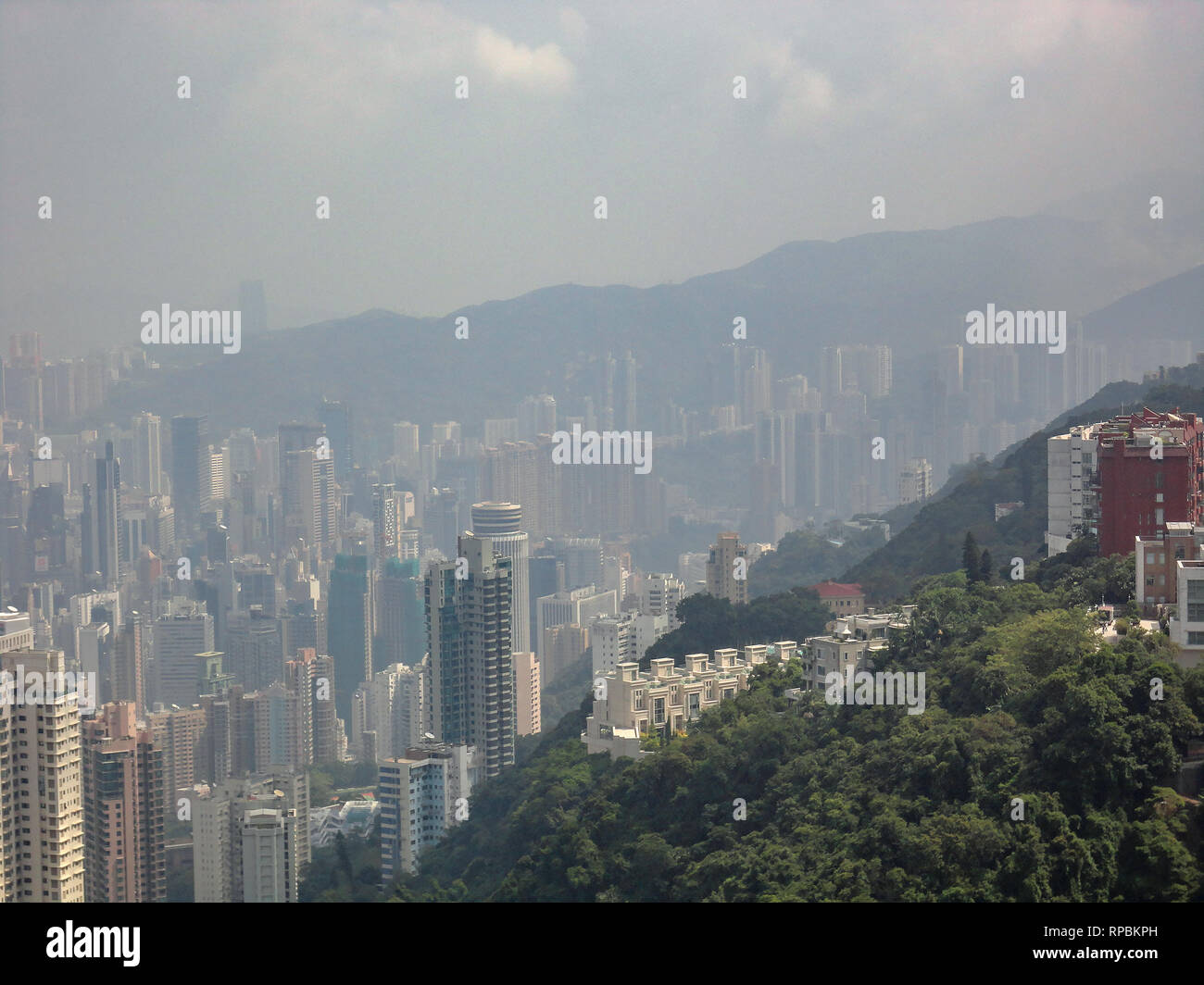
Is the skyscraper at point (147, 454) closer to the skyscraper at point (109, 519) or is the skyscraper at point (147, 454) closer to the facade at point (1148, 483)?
the skyscraper at point (109, 519)

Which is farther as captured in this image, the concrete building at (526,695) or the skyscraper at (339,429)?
the skyscraper at (339,429)

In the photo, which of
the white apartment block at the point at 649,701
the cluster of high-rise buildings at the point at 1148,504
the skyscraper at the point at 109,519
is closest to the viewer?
the cluster of high-rise buildings at the point at 1148,504

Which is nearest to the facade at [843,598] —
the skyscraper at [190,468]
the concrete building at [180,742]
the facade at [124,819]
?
the concrete building at [180,742]

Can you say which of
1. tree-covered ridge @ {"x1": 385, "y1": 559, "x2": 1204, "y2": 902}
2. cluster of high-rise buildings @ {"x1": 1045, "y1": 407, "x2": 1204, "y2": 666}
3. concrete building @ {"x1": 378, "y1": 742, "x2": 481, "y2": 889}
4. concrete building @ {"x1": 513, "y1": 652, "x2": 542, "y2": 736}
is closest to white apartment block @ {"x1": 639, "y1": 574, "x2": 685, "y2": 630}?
concrete building @ {"x1": 513, "y1": 652, "x2": 542, "y2": 736}

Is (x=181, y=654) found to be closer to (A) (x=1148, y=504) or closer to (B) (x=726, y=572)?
(B) (x=726, y=572)

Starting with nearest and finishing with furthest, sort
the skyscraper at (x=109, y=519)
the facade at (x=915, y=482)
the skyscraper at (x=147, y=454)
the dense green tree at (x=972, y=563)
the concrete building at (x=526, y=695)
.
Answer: the dense green tree at (x=972, y=563)
the concrete building at (x=526, y=695)
the skyscraper at (x=109, y=519)
the facade at (x=915, y=482)
the skyscraper at (x=147, y=454)
